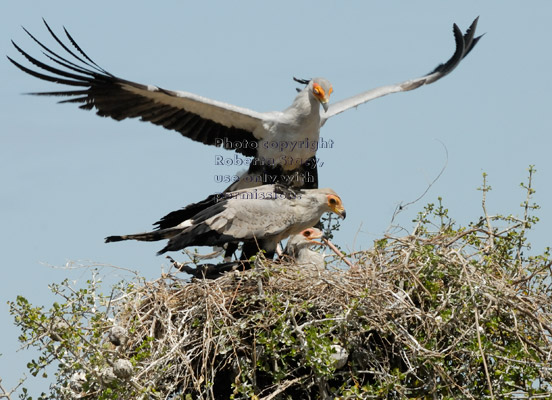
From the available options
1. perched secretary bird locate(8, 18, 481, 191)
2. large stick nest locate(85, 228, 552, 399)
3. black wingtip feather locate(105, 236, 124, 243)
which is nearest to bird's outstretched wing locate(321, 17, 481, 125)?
perched secretary bird locate(8, 18, 481, 191)

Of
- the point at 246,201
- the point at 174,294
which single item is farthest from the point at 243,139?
the point at 174,294

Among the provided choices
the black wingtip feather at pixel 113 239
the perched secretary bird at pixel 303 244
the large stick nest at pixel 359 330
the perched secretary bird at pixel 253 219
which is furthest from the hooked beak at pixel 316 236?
the black wingtip feather at pixel 113 239

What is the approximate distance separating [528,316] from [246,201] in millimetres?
2505

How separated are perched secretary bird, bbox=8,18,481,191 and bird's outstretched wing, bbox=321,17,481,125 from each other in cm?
24

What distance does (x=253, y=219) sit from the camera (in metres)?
8.13

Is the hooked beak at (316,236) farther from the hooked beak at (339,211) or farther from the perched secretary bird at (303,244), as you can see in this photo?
the hooked beak at (339,211)

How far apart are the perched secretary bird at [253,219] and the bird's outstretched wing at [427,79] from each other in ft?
7.61

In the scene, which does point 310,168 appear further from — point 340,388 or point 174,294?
point 340,388

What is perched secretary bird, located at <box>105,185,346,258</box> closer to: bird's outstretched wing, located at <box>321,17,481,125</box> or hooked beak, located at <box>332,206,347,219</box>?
hooked beak, located at <box>332,206,347,219</box>

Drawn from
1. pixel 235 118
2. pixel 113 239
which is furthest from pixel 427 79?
pixel 113 239

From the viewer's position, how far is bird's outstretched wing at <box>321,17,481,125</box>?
419 inches

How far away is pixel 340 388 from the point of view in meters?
6.53

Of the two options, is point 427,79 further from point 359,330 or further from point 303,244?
point 359,330

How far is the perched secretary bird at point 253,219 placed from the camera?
26.5 feet
